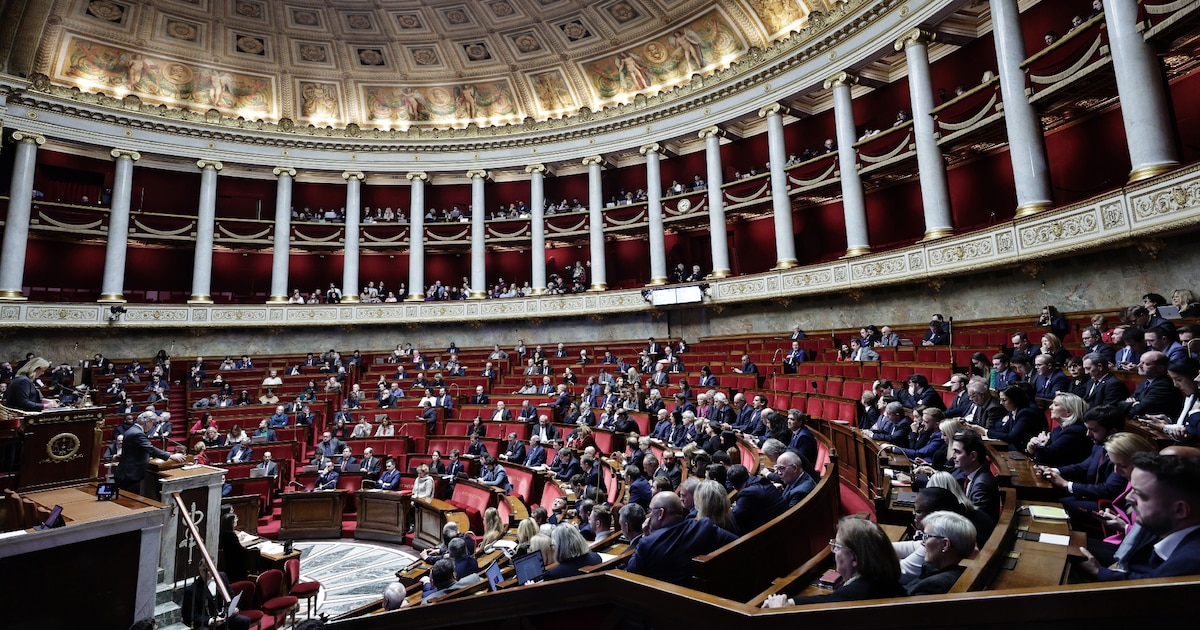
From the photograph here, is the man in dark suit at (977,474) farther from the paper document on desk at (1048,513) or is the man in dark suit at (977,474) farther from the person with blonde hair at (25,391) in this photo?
the person with blonde hair at (25,391)

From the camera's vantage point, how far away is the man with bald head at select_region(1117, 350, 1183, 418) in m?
4.14

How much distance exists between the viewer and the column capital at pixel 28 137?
59.2ft

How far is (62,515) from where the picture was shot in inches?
187

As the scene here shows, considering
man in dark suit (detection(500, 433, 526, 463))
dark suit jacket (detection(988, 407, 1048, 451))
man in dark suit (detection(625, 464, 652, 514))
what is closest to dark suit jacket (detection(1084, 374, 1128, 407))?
dark suit jacket (detection(988, 407, 1048, 451))

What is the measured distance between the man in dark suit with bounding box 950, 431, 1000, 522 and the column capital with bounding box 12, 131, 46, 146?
25.6 metres

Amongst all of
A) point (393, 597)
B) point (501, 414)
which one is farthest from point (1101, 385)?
point (501, 414)

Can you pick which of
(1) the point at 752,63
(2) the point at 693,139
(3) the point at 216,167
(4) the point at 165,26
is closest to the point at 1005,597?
(1) the point at 752,63

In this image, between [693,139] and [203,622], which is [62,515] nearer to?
[203,622]

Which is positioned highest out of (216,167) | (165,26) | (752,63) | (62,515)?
(165,26)

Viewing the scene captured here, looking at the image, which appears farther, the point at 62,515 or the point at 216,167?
the point at 216,167

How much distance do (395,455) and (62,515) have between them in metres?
7.55

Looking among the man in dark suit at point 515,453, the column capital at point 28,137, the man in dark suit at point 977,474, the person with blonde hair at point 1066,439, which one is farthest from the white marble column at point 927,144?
the column capital at point 28,137

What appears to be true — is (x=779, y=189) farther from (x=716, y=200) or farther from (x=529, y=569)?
(x=529, y=569)

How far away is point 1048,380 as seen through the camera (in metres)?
5.85
